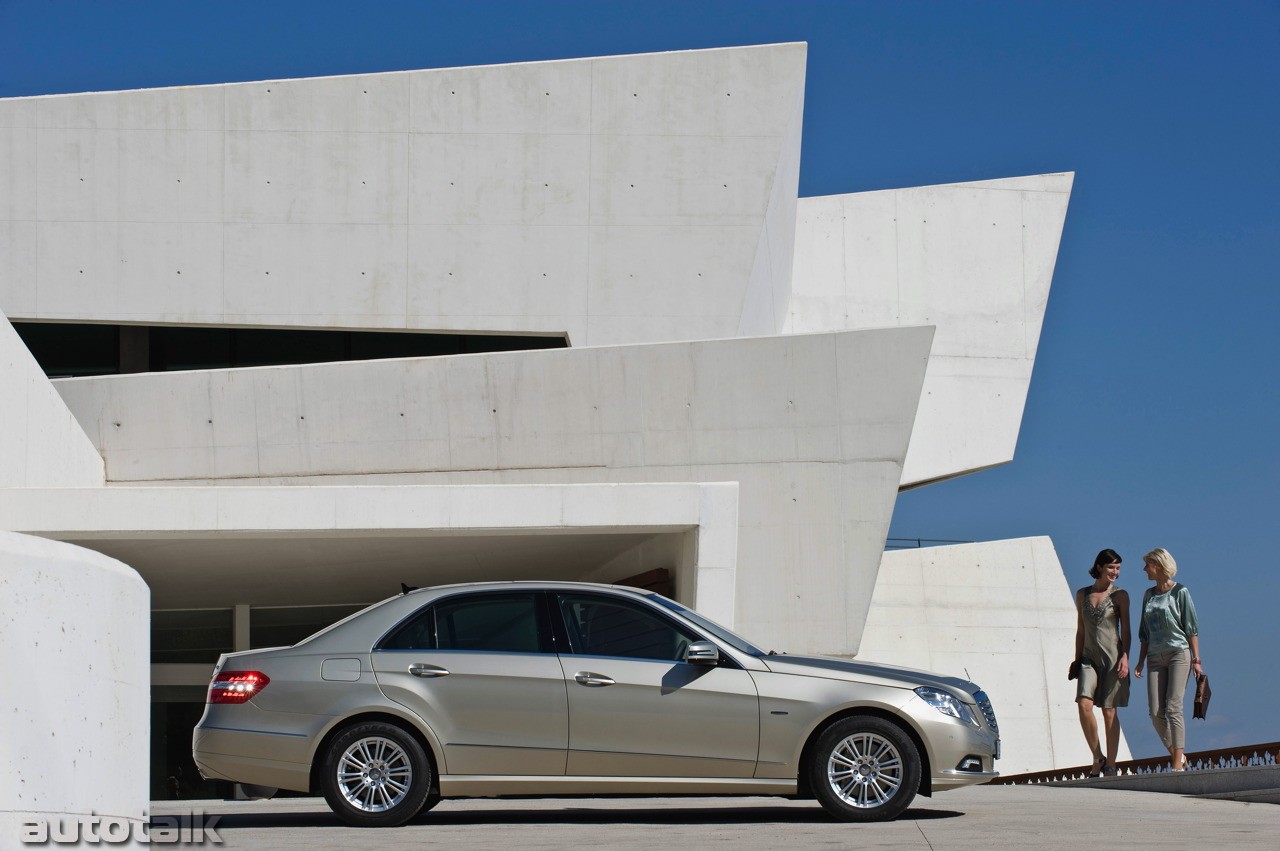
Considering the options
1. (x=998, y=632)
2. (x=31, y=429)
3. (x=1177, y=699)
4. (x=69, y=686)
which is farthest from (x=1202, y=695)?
(x=998, y=632)

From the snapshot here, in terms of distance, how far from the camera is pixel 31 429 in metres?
15.9

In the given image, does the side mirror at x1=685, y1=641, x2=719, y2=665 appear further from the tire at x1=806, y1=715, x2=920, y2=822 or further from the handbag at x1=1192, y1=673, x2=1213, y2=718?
the handbag at x1=1192, y1=673, x2=1213, y2=718

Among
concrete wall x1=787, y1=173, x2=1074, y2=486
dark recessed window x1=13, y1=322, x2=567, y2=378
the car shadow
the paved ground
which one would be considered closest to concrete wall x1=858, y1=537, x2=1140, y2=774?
concrete wall x1=787, y1=173, x2=1074, y2=486

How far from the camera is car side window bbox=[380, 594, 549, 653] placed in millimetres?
8867

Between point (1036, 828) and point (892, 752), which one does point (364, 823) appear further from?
point (1036, 828)

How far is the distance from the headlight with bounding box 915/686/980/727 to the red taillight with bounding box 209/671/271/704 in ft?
12.7

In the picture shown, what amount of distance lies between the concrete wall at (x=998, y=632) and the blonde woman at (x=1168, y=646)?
16.3 meters

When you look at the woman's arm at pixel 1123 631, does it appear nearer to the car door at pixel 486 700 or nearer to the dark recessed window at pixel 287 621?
the car door at pixel 486 700

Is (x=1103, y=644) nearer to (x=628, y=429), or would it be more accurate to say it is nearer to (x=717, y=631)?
(x=717, y=631)

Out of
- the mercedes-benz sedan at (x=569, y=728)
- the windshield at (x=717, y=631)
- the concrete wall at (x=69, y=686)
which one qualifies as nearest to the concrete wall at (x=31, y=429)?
the mercedes-benz sedan at (x=569, y=728)

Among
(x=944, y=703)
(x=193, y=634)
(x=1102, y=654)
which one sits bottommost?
(x=193, y=634)

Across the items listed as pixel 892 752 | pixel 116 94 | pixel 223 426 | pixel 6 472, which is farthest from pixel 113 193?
pixel 892 752

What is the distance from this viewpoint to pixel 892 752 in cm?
870

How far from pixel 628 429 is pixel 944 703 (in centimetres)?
949
